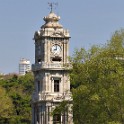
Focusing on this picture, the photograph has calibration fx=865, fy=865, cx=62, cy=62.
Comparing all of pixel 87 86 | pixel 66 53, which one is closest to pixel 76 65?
pixel 87 86

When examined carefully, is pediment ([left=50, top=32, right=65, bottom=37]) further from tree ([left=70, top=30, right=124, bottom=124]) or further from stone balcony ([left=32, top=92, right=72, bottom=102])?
tree ([left=70, top=30, right=124, bottom=124])

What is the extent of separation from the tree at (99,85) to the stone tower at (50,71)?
11.3 metres

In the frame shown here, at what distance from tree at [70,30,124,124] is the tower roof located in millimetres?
14169

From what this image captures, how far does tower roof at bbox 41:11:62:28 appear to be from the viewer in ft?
322

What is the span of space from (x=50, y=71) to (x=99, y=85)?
17.7 metres

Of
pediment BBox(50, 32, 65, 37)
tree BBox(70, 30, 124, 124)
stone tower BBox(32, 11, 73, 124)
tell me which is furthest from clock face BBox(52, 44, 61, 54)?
tree BBox(70, 30, 124, 124)

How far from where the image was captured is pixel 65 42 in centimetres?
9769

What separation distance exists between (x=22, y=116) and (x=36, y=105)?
32061 millimetres

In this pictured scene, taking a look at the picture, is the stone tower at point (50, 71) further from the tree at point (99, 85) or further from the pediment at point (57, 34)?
the tree at point (99, 85)

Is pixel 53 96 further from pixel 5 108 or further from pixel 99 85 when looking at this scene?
pixel 5 108

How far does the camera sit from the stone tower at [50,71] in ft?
315

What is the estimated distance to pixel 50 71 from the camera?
96.8 meters

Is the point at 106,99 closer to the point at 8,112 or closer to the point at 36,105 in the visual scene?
the point at 36,105

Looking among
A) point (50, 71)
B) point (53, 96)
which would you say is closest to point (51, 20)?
point (50, 71)
